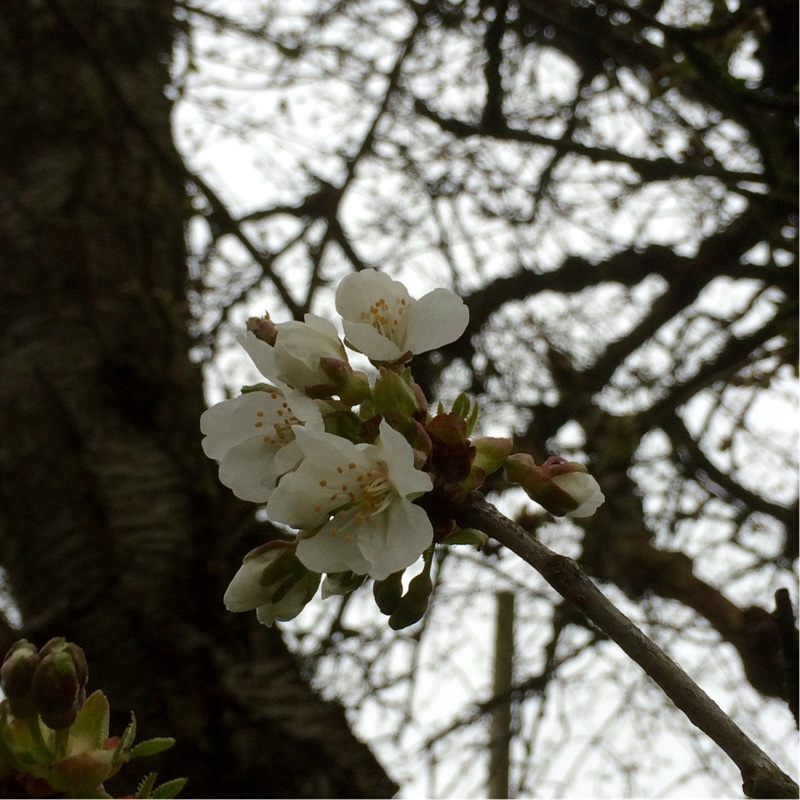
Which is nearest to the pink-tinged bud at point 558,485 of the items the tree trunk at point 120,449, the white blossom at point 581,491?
the white blossom at point 581,491

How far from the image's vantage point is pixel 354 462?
736 millimetres

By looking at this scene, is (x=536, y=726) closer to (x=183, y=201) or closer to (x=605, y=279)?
(x=605, y=279)

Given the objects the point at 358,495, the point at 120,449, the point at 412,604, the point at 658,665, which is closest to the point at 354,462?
the point at 358,495

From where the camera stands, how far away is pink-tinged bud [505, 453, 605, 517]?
0.78 meters

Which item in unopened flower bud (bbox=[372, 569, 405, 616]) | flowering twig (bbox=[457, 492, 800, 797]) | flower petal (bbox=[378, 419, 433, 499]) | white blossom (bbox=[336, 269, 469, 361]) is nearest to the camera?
flowering twig (bbox=[457, 492, 800, 797])

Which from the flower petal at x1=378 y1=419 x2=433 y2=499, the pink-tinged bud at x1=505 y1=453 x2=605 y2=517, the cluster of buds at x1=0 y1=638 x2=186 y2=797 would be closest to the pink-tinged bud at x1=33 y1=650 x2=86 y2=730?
the cluster of buds at x1=0 y1=638 x2=186 y2=797

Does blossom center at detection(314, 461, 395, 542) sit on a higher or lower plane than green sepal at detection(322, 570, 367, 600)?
higher

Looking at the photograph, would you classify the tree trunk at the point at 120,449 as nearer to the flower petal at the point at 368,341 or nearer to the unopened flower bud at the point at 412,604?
the unopened flower bud at the point at 412,604

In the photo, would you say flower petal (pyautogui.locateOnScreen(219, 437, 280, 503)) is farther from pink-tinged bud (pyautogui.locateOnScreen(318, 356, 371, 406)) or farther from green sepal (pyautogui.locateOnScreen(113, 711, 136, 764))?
green sepal (pyautogui.locateOnScreen(113, 711, 136, 764))

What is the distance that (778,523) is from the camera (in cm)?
303

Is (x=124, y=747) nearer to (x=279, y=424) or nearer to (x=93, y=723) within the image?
(x=93, y=723)

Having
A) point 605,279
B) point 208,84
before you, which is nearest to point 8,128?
point 208,84

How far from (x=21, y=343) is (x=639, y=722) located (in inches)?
106

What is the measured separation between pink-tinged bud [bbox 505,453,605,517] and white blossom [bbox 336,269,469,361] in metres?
0.16
